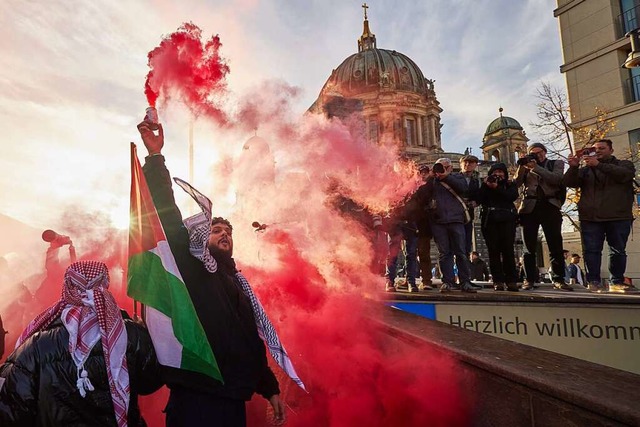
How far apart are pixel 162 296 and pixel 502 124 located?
62.7 m

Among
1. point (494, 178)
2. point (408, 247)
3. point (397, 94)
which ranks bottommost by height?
point (408, 247)

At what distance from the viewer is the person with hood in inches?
79.9

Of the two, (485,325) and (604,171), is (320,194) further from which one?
(604,171)

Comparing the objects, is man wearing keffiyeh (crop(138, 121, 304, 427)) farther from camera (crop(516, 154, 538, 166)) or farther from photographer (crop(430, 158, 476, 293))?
camera (crop(516, 154, 538, 166))

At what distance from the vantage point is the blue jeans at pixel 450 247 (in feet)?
21.9

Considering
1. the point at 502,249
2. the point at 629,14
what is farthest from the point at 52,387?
the point at 629,14

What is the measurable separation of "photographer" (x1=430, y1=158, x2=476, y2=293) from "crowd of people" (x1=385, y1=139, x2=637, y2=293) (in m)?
0.02

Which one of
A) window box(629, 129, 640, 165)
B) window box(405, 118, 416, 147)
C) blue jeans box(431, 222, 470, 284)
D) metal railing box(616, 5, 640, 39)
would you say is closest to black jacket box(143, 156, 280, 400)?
blue jeans box(431, 222, 470, 284)

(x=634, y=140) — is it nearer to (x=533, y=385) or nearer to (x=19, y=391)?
(x=533, y=385)

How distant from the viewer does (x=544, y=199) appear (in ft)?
21.3

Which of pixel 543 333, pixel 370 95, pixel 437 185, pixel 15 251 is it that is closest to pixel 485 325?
pixel 543 333

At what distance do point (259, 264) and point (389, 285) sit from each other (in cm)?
323

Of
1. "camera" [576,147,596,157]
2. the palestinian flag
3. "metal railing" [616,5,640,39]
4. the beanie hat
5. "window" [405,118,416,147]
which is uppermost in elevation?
"window" [405,118,416,147]

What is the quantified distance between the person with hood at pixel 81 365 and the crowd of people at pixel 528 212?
16.6ft
